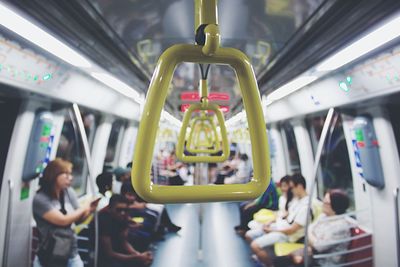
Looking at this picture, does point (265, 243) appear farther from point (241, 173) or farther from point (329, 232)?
point (241, 173)

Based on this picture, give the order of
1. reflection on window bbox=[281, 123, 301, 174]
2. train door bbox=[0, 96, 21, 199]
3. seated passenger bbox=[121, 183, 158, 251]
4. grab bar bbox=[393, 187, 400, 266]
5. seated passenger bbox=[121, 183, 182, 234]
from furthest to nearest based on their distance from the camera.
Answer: seated passenger bbox=[121, 183, 182, 234] → reflection on window bbox=[281, 123, 301, 174] → seated passenger bbox=[121, 183, 158, 251] → train door bbox=[0, 96, 21, 199] → grab bar bbox=[393, 187, 400, 266]

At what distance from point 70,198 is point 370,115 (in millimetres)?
3196

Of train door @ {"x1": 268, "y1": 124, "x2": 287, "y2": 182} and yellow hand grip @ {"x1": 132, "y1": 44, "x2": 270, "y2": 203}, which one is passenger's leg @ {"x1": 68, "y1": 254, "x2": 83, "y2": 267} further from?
yellow hand grip @ {"x1": 132, "y1": 44, "x2": 270, "y2": 203}

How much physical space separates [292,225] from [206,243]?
1.32 meters

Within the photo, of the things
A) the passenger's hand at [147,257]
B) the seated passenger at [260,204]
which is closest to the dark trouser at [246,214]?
the seated passenger at [260,204]

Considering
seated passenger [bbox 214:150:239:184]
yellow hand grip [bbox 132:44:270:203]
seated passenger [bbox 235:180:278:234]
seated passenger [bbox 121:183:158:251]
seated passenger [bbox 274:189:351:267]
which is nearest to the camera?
yellow hand grip [bbox 132:44:270:203]

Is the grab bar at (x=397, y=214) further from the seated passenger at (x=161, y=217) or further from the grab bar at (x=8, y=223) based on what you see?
the grab bar at (x=8, y=223)

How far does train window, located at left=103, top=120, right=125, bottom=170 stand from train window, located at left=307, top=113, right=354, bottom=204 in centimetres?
257

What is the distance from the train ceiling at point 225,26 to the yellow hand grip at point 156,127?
1070 millimetres

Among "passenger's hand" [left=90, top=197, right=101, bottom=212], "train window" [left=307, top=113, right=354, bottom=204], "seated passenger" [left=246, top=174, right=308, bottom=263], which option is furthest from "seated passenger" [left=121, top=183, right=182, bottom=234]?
"train window" [left=307, top=113, right=354, bottom=204]

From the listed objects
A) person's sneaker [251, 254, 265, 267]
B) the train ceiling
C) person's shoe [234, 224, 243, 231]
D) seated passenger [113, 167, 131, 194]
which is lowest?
person's sneaker [251, 254, 265, 267]

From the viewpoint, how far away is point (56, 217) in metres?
2.61

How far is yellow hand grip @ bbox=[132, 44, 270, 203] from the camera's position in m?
0.50

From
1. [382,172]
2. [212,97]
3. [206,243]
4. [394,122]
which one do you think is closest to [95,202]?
[206,243]
